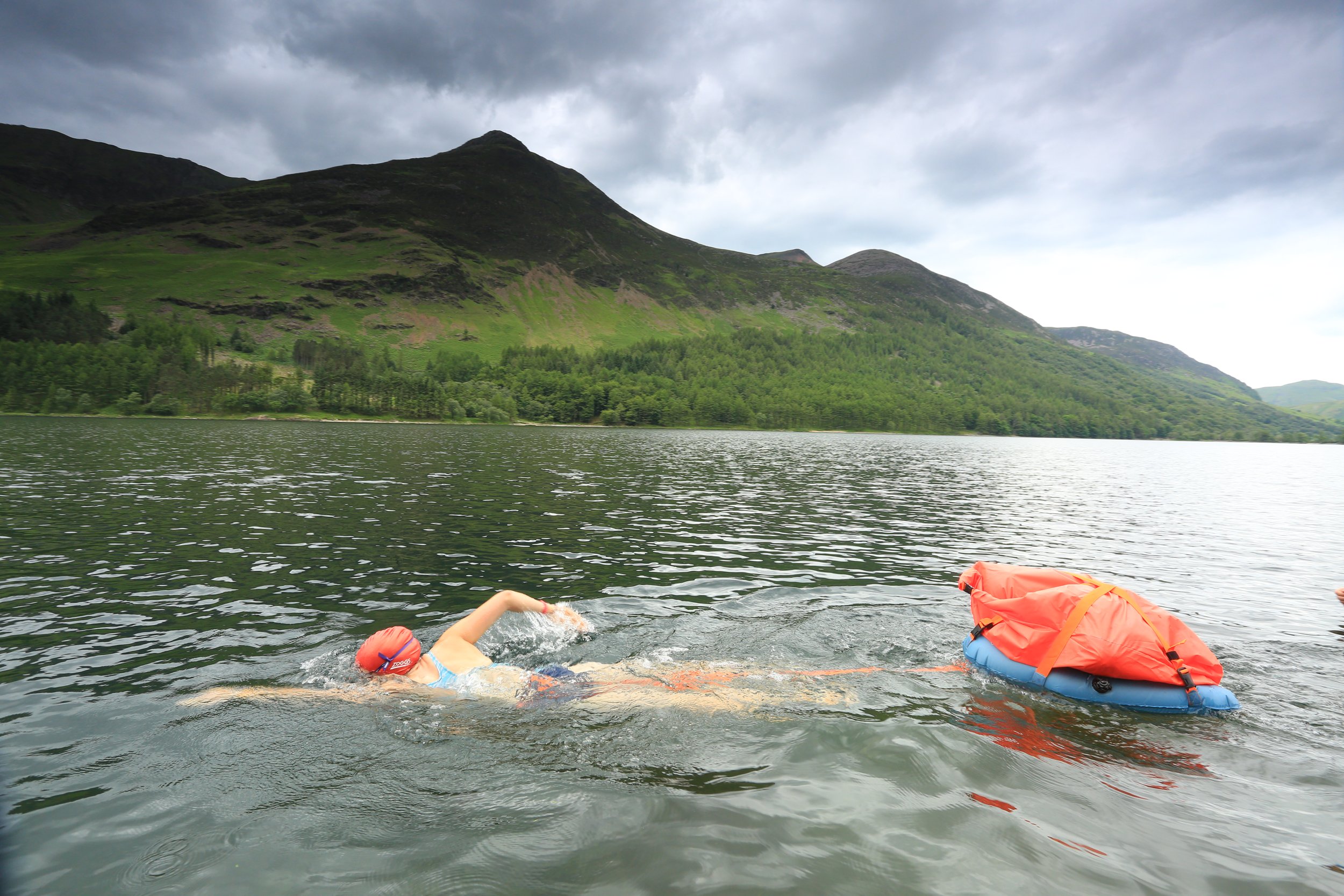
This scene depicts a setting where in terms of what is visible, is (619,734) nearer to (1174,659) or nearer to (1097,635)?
(1097,635)

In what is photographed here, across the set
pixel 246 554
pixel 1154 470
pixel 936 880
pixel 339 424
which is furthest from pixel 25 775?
pixel 339 424

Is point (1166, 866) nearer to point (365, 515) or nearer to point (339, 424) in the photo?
point (365, 515)

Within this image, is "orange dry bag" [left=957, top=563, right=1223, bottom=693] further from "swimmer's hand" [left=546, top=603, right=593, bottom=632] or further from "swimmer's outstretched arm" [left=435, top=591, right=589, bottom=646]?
"swimmer's outstretched arm" [left=435, top=591, right=589, bottom=646]

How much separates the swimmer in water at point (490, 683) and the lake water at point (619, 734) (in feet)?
1.01

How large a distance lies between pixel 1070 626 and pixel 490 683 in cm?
920

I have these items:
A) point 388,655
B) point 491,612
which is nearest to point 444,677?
point 388,655

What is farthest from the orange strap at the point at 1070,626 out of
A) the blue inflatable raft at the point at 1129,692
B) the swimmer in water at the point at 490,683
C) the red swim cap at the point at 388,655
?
the red swim cap at the point at 388,655

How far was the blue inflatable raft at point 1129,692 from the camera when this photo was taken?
29.9ft

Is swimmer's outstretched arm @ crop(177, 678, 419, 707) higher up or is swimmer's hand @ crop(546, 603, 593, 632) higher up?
swimmer's hand @ crop(546, 603, 593, 632)

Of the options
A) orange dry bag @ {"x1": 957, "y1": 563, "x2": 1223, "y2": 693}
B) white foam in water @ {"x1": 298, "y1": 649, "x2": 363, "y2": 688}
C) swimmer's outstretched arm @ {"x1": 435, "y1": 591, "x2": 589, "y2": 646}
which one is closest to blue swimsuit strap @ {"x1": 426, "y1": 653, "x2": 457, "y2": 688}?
swimmer's outstretched arm @ {"x1": 435, "y1": 591, "x2": 589, "y2": 646}

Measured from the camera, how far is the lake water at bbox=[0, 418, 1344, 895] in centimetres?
573

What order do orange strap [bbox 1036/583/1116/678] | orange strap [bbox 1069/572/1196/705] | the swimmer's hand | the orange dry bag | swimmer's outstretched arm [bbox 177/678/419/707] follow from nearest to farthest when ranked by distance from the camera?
swimmer's outstretched arm [bbox 177/678/419/707] → orange strap [bbox 1069/572/1196/705] → the orange dry bag → orange strap [bbox 1036/583/1116/678] → the swimmer's hand

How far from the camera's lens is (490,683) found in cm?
927

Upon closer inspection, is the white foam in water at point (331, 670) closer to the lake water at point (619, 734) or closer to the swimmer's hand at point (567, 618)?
the lake water at point (619, 734)
